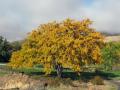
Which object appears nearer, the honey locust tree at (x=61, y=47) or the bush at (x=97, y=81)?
the bush at (x=97, y=81)

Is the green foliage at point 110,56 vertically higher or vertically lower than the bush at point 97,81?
higher

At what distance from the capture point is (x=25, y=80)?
234 feet

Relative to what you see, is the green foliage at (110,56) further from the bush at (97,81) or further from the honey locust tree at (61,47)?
the bush at (97,81)

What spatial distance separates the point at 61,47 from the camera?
7475cm

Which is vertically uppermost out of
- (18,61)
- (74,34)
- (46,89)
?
(74,34)

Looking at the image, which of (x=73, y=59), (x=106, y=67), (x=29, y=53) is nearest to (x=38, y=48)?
(x=29, y=53)

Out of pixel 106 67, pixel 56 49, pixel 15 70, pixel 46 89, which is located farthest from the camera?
pixel 106 67

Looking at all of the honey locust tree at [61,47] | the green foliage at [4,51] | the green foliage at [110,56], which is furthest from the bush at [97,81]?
the green foliage at [4,51]

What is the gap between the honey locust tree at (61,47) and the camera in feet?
243

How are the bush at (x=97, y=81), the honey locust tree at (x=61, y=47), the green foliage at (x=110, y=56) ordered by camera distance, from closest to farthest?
the bush at (x=97, y=81)
the honey locust tree at (x=61, y=47)
the green foliage at (x=110, y=56)

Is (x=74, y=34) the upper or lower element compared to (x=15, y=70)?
upper

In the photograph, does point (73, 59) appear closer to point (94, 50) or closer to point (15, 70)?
point (94, 50)

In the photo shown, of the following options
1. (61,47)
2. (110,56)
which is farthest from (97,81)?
(110,56)

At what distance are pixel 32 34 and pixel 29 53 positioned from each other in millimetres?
3905
